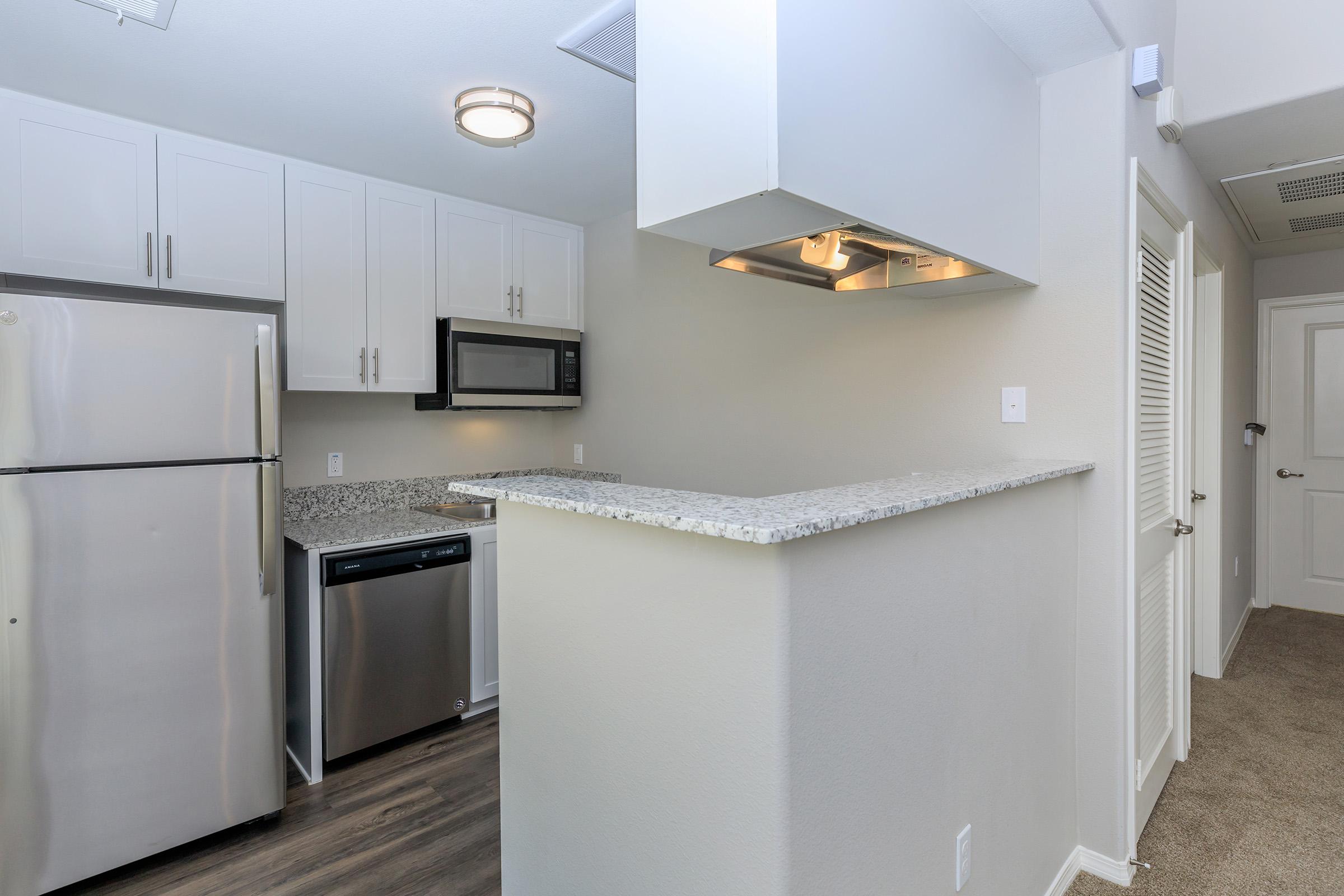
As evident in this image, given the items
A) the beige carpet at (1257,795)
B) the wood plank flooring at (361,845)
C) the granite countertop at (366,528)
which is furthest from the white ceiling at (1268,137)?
the wood plank flooring at (361,845)

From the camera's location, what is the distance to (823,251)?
1759 mm

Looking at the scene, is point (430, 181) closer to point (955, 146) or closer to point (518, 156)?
point (518, 156)

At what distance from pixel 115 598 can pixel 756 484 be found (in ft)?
→ 7.21

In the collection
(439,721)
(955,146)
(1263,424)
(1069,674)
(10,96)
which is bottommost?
(439,721)

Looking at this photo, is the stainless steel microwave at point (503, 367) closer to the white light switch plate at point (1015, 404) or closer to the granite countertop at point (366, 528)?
the granite countertop at point (366, 528)

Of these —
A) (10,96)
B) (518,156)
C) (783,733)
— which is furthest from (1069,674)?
(10,96)

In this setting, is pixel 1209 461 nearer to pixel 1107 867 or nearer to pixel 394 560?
pixel 1107 867

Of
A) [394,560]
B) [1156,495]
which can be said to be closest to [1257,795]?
[1156,495]

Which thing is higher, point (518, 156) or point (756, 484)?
point (518, 156)

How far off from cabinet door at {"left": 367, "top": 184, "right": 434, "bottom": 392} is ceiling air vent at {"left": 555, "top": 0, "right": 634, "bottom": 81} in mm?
1378

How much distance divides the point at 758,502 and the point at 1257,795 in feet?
7.92

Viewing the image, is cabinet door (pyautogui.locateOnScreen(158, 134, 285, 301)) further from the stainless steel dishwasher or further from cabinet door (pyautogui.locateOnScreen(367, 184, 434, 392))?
the stainless steel dishwasher

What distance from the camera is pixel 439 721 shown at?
287 cm

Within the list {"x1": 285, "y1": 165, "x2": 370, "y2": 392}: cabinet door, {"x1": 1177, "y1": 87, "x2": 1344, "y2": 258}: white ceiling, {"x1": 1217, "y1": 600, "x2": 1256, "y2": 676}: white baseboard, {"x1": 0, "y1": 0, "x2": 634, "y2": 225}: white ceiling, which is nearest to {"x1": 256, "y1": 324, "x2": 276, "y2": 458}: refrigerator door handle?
{"x1": 285, "y1": 165, "x2": 370, "y2": 392}: cabinet door
